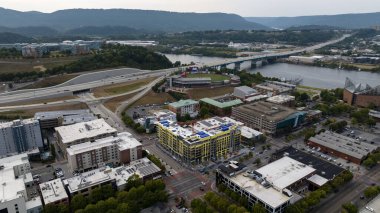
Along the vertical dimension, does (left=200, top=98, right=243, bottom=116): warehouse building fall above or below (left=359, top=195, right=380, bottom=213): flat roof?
above

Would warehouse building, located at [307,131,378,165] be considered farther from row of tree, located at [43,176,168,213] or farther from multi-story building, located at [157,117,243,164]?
row of tree, located at [43,176,168,213]

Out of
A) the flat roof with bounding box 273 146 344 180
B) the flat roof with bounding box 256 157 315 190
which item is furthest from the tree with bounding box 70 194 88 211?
the flat roof with bounding box 273 146 344 180

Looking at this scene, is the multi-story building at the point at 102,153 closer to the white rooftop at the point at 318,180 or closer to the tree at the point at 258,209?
the tree at the point at 258,209

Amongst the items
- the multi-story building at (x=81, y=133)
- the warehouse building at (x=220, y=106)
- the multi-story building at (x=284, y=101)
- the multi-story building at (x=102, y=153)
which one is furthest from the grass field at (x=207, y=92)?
the multi-story building at (x=102, y=153)

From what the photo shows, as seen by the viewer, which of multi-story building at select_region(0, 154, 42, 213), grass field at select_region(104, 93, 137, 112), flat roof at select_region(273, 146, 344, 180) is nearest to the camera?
multi-story building at select_region(0, 154, 42, 213)

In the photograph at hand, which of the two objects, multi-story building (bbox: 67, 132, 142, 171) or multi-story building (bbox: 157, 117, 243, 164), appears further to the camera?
multi-story building (bbox: 157, 117, 243, 164)

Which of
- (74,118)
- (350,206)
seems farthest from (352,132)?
(74,118)
